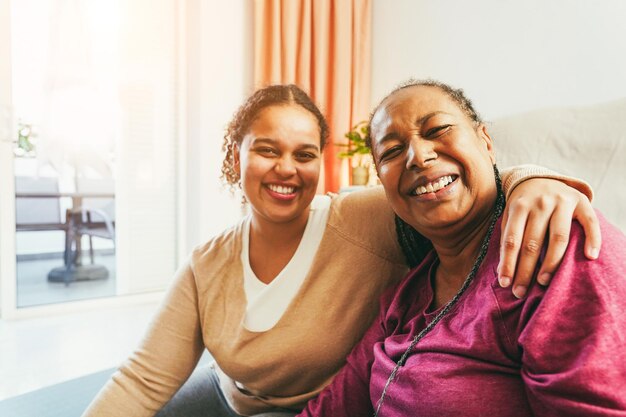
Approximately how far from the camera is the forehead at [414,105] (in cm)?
81

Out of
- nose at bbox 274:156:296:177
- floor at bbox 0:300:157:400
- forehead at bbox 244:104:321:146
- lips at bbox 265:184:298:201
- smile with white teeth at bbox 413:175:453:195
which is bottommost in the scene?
floor at bbox 0:300:157:400

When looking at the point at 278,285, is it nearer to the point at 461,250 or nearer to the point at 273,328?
Answer: the point at 273,328

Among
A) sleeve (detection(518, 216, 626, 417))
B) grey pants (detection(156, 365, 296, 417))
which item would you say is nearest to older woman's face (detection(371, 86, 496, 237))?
sleeve (detection(518, 216, 626, 417))

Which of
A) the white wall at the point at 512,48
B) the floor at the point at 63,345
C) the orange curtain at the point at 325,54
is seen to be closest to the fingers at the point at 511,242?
the white wall at the point at 512,48

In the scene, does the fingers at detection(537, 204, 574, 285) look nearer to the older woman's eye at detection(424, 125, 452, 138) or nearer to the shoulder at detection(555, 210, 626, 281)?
the shoulder at detection(555, 210, 626, 281)

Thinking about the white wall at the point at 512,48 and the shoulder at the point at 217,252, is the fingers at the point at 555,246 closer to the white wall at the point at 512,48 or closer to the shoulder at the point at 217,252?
the shoulder at the point at 217,252

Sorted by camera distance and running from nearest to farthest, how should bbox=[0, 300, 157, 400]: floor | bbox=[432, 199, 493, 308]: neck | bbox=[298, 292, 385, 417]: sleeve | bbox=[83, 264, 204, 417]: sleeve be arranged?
bbox=[432, 199, 493, 308]: neck, bbox=[298, 292, 385, 417]: sleeve, bbox=[83, 264, 204, 417]: sleeve, bbox=[0, 300, 157, 400]: floor

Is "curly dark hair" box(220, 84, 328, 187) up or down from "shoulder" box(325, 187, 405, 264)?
up

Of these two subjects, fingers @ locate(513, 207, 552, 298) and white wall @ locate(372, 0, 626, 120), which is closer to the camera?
fingers @ locate(513, 207, 552, 298)

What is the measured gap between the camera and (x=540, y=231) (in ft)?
1.96

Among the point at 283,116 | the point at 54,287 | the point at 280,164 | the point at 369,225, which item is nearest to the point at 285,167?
the point at 280,164

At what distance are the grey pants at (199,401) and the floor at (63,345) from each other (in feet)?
3.42

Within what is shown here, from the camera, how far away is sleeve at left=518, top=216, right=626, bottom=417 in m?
0.48

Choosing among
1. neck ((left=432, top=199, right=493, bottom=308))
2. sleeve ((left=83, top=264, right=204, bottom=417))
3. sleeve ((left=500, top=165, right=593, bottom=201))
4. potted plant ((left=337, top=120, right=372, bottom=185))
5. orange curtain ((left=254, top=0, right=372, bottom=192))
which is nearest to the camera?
sleeve ((left=500, top=165, right=593, bottom=201))
